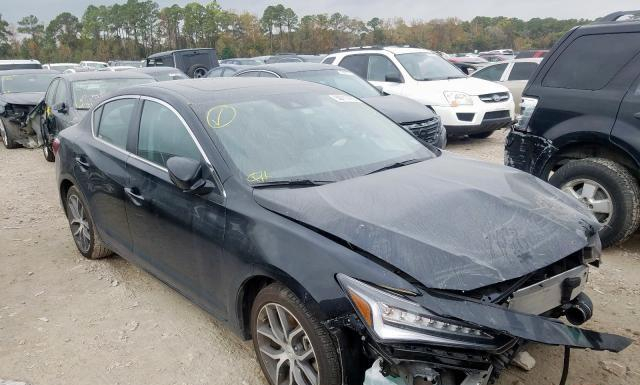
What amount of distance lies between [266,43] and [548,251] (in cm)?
6951

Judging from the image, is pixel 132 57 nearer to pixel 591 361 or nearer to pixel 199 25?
pixel 199 25

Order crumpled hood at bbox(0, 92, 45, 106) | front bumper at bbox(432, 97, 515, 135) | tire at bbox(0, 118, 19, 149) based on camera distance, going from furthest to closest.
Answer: tire at bbox(0, 118, 19, 149) → crumpled hood at bbox(0, 92, 45, 106) → front bumper at bbox(432, 97, 515, 135)

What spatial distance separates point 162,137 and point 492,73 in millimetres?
10856

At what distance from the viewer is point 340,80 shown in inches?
345

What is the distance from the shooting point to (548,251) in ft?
7.83

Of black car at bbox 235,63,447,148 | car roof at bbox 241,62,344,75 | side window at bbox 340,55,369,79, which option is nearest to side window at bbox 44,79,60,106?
black car at bbox 235,63,447,148

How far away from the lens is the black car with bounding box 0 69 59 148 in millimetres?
10242

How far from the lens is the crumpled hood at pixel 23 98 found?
1024 centimetres

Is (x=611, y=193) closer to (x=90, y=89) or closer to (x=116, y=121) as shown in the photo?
(x=116, y=121)

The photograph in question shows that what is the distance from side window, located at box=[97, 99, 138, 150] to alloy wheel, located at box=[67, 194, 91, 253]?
0.76 meters

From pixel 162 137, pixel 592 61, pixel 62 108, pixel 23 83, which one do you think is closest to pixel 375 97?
pixel 592 61

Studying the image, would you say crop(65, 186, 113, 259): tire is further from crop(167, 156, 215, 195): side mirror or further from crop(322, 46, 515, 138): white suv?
crop(322, 46, 515, 138): white suv

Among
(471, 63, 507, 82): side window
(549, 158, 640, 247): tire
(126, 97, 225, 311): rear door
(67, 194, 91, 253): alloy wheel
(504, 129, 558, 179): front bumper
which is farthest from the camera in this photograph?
(471, 63, 507, 82): side window

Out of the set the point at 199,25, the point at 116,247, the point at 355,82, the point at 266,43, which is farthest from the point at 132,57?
the point at 116,247
